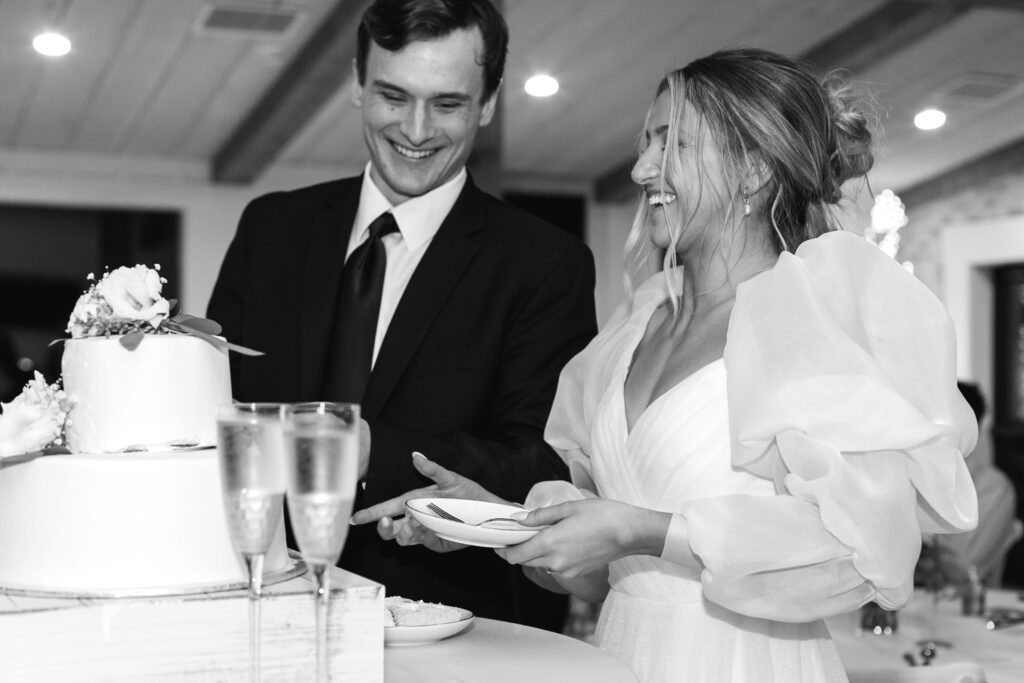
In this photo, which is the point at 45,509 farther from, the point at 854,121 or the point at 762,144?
the point at 854,121

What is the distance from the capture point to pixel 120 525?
1.46 m

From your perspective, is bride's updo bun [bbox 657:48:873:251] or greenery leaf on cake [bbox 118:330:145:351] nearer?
greenery leaf on cake [bbox 118:330:145:351]

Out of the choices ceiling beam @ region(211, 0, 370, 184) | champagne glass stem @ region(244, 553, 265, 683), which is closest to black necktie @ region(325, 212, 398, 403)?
champagne glass stem @ region(244, 553, 265, 683)

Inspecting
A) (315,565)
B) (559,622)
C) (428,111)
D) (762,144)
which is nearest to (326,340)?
(428,111)

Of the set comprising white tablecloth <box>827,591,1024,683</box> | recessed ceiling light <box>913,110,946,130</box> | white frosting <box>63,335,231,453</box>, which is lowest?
white tablecloth <box>827,591,1024,683</box>

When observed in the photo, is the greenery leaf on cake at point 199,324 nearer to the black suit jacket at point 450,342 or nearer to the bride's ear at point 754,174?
the black suit jacket at point 450,342

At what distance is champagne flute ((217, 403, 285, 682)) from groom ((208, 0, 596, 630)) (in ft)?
3.52

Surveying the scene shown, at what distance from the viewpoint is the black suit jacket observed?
228 cm

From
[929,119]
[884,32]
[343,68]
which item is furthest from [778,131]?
[929,119]

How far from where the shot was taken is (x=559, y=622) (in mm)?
2531

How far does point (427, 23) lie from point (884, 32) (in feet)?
18.3

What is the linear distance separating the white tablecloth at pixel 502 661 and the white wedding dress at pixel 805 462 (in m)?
0.20

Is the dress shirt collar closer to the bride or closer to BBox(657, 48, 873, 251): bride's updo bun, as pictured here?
the bride

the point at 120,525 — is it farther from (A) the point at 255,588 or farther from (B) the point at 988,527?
(B) the point at 988,527
